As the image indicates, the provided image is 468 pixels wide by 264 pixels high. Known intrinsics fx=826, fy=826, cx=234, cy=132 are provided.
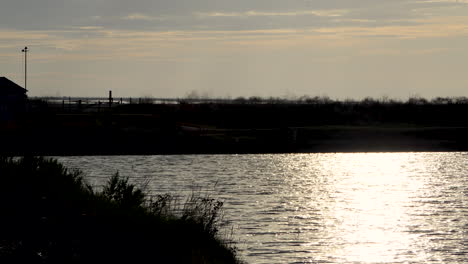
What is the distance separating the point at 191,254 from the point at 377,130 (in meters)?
69.8

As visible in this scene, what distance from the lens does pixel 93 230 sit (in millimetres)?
18578

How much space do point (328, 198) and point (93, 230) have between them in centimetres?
2142

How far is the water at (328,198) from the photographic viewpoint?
24.2m

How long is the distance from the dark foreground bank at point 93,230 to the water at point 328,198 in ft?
8.37

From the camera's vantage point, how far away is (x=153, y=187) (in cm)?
4078

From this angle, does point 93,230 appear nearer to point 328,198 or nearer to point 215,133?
point 328,198

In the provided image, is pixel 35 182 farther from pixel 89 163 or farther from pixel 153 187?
pixel 89 163

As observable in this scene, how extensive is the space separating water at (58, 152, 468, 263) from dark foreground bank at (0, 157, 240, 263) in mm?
2552

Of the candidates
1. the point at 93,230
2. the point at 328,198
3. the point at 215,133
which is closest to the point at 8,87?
the point at 215,133

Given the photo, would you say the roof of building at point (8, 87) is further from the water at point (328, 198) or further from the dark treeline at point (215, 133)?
the water at point (328, 198)

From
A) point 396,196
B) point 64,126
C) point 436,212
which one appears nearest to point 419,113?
point 64,126

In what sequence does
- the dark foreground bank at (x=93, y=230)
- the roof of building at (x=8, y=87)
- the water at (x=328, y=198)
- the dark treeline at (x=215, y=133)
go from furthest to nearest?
the roof of building at (x=8, y=87) < the dark treeline at (x=215, y=133) < the water at (x=328, y=198) < the dark foreground bank at (x=93, y=230)

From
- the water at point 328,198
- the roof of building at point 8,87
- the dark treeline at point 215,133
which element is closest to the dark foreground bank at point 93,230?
the water at point 328,198

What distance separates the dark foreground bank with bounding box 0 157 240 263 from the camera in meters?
16.3
